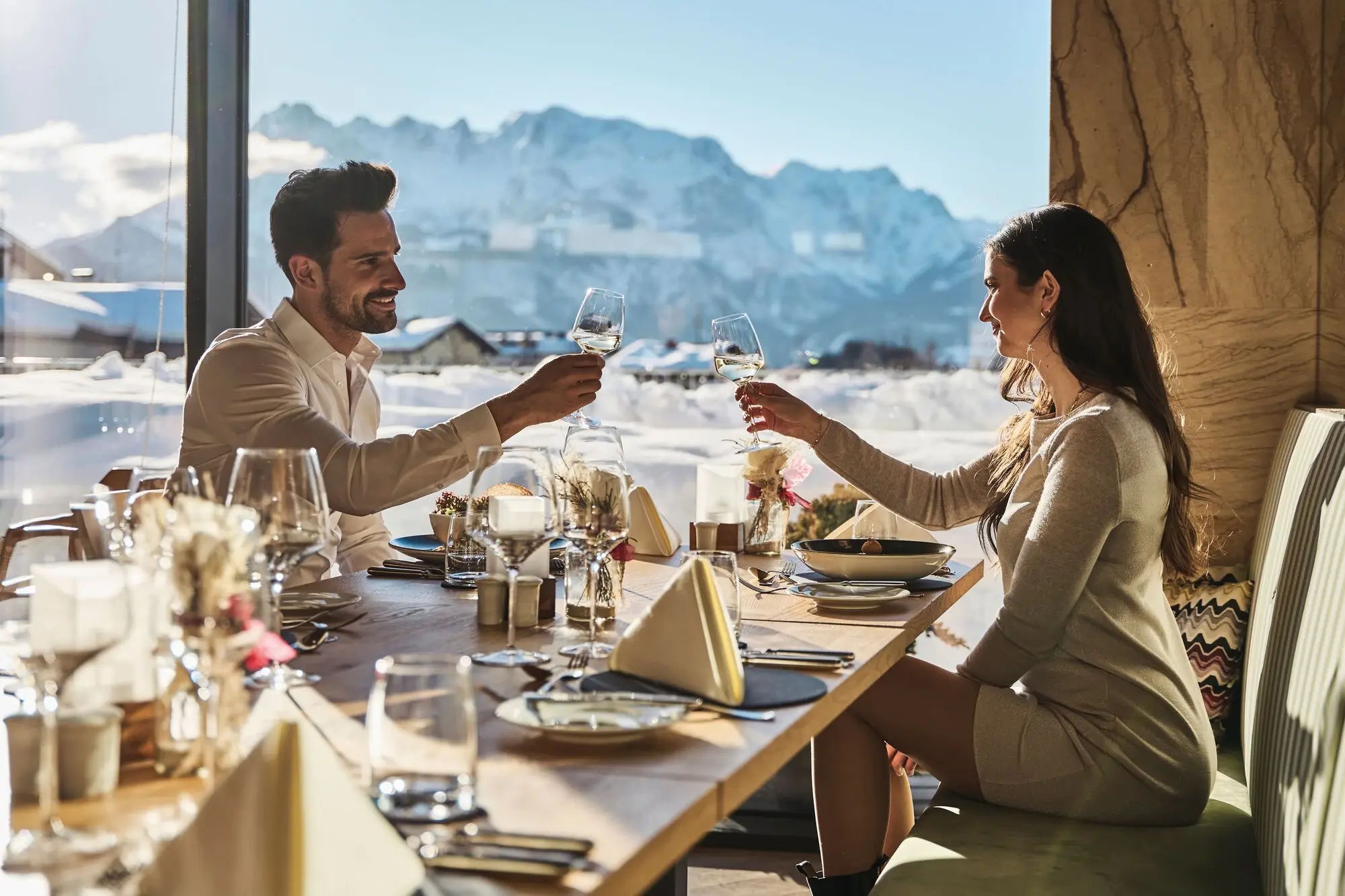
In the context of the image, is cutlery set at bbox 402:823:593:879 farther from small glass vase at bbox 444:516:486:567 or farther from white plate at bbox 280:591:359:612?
small glass vase at bbox 444:516:486:567

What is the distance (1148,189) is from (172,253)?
9.39 ft

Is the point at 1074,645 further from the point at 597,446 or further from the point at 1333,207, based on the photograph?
the point at 1333,207

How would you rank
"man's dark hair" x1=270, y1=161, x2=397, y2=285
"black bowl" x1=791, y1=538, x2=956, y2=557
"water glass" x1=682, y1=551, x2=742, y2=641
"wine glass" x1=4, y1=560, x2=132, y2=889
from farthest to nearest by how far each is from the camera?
"man's dark hair" x1=270, y1=161, x2=397, y2=285 < "black bowl" x1=791, y1=538, x2=956, y2=557 < "water glass" x1=682, y1=551, x2=742, y2=641 < "wine glass" x1=4, y1=560, x2=132, y2=889

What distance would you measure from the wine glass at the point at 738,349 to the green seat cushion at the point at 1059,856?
904 mm

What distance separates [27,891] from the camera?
775 millimetres

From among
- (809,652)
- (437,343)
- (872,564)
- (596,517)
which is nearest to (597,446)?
(596,517)

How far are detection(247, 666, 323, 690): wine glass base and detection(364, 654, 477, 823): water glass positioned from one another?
1.72 feet

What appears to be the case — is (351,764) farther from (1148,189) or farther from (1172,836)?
(1148,189)

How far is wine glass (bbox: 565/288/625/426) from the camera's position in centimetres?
234

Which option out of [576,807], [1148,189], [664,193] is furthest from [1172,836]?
[664,193]

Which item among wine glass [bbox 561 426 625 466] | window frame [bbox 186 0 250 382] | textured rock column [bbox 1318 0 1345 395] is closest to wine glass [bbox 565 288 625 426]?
wine glass [bbox 561 426 625 466]

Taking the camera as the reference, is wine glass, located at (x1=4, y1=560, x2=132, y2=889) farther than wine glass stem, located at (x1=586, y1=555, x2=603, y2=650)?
No

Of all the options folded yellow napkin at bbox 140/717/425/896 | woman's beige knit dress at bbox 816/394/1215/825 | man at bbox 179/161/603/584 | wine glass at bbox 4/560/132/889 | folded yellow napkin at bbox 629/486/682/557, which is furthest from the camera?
folded yellow napkin at bbox 629/486/682/557

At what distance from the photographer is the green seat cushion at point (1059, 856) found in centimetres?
169
